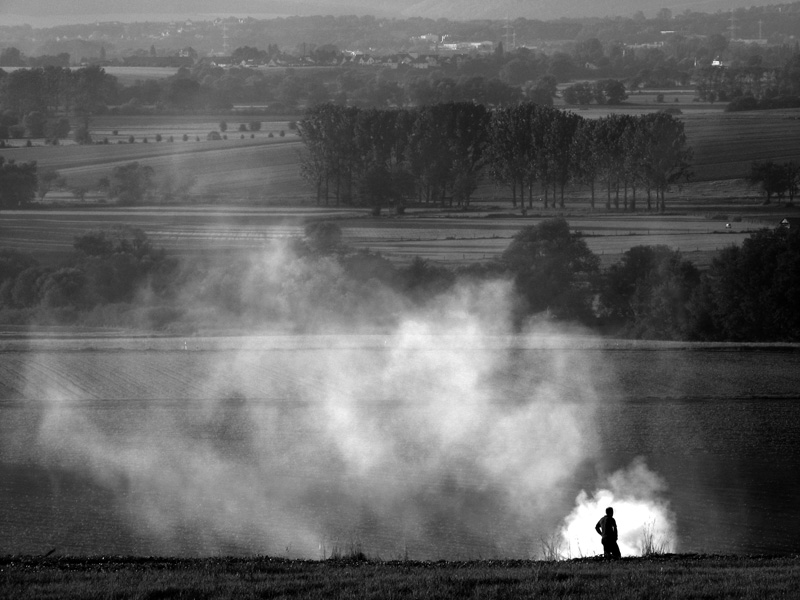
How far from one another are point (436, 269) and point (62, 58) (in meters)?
73.7

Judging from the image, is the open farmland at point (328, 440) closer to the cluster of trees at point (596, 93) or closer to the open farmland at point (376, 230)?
the open farmland at point (376, 230)

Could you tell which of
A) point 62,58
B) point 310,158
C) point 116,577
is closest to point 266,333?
point 116,577

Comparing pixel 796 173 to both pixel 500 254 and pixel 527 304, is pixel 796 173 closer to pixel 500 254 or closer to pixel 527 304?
pixel 500 254

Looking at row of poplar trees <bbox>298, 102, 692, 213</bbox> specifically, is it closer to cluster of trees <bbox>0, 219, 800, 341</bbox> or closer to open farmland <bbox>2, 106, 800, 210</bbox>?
open farmland <bbox>2, 106, 800, 210</bbox>

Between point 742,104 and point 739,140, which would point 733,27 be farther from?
point 739,140

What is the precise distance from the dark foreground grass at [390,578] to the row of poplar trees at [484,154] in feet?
137

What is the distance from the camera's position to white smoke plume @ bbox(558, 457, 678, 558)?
12844 millimetres

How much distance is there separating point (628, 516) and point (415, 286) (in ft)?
69.9

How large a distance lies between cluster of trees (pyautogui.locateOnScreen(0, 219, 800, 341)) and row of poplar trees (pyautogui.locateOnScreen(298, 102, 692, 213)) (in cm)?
1572

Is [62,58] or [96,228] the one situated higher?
[62,58]

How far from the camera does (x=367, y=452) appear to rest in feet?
57.3

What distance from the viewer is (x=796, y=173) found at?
52906mm

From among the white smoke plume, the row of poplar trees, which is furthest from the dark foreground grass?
the row of poplar trees

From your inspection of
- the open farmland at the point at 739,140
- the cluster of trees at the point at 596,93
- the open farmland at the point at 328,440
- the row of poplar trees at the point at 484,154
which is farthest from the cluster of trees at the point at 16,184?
the cluster of trees at the point at 596,93
